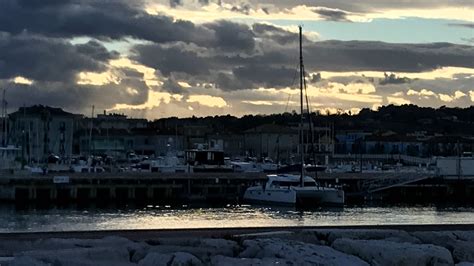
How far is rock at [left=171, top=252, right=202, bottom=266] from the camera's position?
14727 mm

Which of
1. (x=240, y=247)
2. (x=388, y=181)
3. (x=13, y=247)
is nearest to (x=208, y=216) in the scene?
(x=388, y=181)

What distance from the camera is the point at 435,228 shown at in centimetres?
2050

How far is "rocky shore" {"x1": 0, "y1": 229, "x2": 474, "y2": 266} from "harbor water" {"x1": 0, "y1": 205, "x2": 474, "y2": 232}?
3119 centimetres

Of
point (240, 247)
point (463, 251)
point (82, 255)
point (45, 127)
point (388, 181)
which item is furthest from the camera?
point (45, 127)

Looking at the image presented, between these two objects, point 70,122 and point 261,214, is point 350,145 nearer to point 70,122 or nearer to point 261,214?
point 70,122

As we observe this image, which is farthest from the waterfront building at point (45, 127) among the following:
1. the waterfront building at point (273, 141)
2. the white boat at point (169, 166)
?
the white boat at point (169, 166)

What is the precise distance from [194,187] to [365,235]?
197ft

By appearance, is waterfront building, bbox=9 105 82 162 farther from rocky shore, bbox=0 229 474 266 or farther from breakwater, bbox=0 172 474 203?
rocky shore, bbox=0 229 474 266

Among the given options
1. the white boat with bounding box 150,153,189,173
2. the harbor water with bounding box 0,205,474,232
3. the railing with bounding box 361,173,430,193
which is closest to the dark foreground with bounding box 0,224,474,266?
the harbor water with bounding box 0,205,474,232

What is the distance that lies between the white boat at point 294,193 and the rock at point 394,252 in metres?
49.6

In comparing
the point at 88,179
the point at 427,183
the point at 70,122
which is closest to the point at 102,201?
the point at 88,179

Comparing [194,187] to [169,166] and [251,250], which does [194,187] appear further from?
[251,250]

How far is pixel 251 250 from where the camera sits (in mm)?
15891

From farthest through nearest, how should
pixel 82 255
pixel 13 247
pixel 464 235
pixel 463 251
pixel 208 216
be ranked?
pixel 208 216
pixel 464 235
pixel 463 251
pixel 13 247
pixel 82 255
